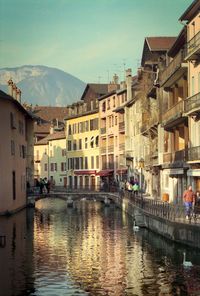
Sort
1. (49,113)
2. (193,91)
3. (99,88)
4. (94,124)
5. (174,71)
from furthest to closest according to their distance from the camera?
(49,113) → (99,88) → (94,124) → (174,71) → (193,91)

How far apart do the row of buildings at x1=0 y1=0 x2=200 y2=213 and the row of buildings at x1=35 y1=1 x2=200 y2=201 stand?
0.09m

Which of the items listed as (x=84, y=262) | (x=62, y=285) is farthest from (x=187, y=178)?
(x=62, y=285)

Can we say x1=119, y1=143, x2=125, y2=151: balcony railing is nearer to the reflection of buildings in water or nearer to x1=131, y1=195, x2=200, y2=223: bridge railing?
the reflection of buildings in water

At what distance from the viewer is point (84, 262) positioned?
29672 mm

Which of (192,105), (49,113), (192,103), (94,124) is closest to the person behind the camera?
(192,103)

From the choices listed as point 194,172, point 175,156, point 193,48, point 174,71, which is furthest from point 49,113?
point 193,48

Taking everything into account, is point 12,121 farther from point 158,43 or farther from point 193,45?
point 193,45

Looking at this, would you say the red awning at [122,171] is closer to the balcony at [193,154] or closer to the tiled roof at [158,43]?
the tiled roof at [158,43]

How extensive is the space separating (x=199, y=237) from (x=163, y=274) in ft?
16.8

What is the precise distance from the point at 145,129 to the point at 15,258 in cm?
4515

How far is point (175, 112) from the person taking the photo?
5256 centimetres

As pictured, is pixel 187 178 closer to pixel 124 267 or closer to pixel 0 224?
pixel 0 224

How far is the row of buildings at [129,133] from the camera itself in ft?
155

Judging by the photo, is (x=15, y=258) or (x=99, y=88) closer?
(x=15, y=258)
